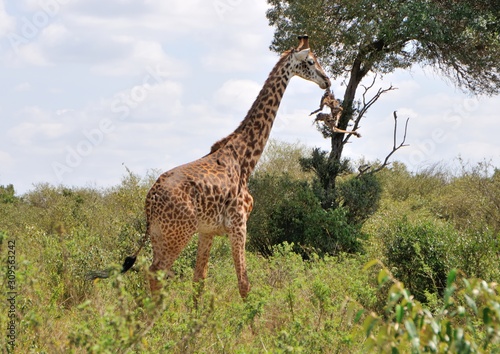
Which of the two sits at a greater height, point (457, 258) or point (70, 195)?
point (70, 195)

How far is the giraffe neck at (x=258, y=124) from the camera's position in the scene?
927 centimetres

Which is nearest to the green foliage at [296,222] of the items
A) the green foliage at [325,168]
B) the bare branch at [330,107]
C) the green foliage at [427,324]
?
the green foliage at [325,168]

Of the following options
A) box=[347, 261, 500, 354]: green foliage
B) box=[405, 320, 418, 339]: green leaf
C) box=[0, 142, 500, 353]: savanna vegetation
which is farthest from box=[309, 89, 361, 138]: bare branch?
box=[405, 320, 418, 339]: green leaf

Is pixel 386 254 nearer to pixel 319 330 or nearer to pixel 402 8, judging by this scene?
pixel 319 330

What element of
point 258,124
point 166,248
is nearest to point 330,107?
point 258,124

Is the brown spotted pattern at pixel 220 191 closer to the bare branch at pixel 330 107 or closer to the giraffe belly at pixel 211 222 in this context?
the giraffe belly at pixel 211 222

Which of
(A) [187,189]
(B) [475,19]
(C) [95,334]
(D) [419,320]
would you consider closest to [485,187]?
(B) [475,19]

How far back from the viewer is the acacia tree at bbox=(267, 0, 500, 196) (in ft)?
51.7

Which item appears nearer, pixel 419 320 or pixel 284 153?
pixel 419 320

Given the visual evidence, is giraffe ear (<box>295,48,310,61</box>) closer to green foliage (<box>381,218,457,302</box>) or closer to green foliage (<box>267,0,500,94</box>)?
green foliage (<box>381,218,457,302</box>)

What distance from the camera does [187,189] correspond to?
8.25 metres

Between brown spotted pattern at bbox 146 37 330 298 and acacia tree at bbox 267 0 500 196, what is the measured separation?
6241 mm

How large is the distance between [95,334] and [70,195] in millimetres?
16609

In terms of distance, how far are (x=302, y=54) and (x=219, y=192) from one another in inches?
89.5
